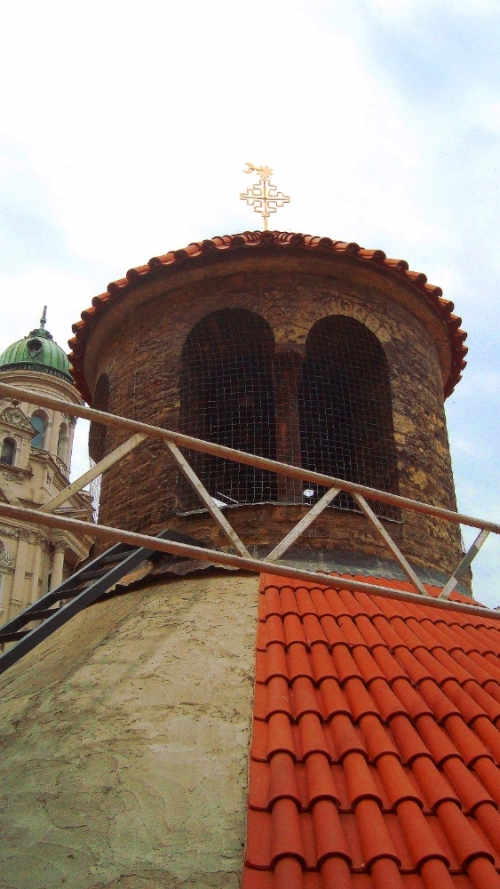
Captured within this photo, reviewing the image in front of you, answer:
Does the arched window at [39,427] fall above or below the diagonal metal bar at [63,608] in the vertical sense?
above

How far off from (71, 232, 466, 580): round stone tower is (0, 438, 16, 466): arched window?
25.0 meters

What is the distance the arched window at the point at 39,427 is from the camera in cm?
3662

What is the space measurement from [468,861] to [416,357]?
17.4ft

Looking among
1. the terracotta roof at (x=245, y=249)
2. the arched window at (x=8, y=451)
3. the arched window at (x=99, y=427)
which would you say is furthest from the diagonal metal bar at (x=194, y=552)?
the arched window at (x=8, y=451)

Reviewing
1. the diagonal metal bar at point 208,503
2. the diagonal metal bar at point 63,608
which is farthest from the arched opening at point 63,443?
the diagonal metal bar at point 208,503

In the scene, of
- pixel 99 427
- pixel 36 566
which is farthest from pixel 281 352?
pixel 36 566

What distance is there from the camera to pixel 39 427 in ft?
122

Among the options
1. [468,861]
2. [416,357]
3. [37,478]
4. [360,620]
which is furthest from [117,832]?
[37,478]

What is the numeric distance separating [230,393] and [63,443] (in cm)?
3157

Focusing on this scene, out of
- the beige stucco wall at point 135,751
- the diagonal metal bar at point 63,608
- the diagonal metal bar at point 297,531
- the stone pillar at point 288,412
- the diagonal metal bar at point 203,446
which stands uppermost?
the stone pillar at point 288,412

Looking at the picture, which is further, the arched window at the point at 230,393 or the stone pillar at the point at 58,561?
the stone pillar at the point at 58,561

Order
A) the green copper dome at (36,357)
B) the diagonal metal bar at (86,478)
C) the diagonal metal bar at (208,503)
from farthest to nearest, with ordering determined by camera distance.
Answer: the green copper dome at (36,357) → the diagonal metal bar at (208,503) → the diagonal metal bar at (86,478)

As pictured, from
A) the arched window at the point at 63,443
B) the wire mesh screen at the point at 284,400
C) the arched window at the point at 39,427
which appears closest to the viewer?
the wire mesh screen at the point at 284,400

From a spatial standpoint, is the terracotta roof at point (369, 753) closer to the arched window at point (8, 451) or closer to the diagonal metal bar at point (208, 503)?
the diagonal metal bar at point (208, 503)
